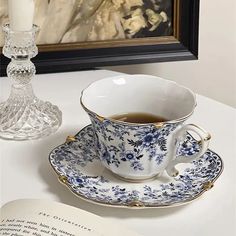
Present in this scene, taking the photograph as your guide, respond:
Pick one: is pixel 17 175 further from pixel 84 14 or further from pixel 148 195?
pixel 84 14

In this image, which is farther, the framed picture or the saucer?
the framed picture

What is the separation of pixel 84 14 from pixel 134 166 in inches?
12.8

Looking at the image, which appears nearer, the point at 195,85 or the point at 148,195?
the point at 148,195

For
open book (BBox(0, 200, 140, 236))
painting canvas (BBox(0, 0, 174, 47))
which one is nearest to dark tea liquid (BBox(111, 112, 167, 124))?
open book (BBox(0, 200, 140, 236))

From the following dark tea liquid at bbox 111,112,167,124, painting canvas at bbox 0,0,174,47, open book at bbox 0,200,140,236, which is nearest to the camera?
open book at bbox 0,200,140,236

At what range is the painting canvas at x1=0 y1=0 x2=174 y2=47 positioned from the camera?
2.67 feet

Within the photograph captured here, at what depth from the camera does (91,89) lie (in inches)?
23.8

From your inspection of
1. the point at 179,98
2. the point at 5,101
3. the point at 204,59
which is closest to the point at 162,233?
the point at 179,98

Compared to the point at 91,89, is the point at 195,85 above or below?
below

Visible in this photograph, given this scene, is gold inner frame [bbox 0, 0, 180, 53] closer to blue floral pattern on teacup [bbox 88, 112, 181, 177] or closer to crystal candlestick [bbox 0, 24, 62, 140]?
crystal candlestick [bbox 0, 24, 62, 140]

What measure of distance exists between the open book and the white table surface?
0.16 ft

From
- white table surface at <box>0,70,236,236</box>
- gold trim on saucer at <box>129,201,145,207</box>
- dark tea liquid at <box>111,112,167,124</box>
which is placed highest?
dark tea liquid at <box>111,112,167,124</box>

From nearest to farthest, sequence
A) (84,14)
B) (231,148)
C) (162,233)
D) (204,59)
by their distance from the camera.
→ (162,233)
(231,148)
(84,14)
(204,59)

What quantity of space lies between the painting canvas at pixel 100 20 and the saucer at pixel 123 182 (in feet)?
0.77
